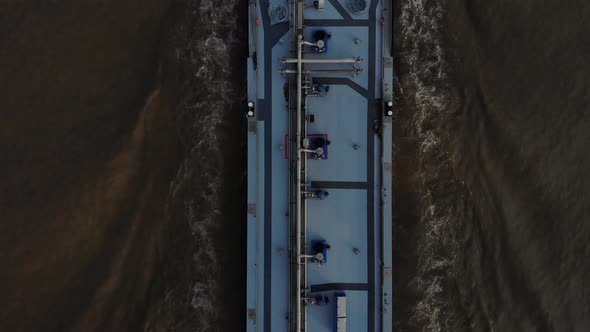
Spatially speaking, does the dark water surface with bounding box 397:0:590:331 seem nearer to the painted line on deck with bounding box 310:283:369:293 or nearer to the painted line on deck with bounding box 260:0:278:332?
the painted line on deck with bounding box 310:283:369:293

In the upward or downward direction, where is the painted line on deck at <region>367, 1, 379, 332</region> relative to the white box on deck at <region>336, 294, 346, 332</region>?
upward

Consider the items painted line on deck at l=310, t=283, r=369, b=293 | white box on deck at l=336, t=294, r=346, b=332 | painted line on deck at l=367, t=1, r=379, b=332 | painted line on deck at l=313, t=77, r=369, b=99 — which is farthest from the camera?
painted line on deck at l=313, t=77, r=369, b=99

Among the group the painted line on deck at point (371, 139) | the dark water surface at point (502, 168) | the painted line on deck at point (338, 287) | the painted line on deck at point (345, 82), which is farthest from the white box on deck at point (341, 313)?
the painted line on deck at point (345, 82)

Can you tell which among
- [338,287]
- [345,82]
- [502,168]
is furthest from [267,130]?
[502,168]

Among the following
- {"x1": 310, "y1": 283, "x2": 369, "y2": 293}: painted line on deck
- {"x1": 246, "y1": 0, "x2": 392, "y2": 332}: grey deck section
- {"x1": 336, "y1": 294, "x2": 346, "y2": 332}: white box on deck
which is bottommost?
{"x1": 336, "y1": 294, "x2": 346, "y2": 332}: white box on deck

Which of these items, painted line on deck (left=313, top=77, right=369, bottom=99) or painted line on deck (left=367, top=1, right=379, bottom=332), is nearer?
painted line on deck (left=367, top=1, right=379, bottom=332)

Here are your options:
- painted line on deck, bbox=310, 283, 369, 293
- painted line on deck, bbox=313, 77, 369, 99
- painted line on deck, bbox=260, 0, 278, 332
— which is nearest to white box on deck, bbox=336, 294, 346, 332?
painted line on deck, bbox=310, 283, 369, 293

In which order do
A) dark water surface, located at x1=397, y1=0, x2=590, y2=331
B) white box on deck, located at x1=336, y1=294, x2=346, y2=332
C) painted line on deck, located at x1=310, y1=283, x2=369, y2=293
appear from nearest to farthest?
white box on deck, located at x1=336, y1=294, x2=346, y2=332 < painted line on deck, located at x1=310, y1=283, x2=369, y2=293 < dark water surface, located at x1=397, y1=0, x2=590, y2=331

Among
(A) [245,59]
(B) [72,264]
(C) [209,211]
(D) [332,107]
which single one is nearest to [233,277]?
(C) [209,211]
